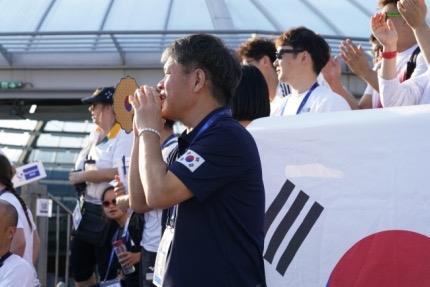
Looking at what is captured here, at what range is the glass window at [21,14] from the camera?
49.0ft

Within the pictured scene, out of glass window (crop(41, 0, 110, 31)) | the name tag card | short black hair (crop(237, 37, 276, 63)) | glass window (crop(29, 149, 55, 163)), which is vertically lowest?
glass window (crop(29, 149, 55, 163))

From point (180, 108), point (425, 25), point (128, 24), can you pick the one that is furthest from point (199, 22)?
point (180, 108)

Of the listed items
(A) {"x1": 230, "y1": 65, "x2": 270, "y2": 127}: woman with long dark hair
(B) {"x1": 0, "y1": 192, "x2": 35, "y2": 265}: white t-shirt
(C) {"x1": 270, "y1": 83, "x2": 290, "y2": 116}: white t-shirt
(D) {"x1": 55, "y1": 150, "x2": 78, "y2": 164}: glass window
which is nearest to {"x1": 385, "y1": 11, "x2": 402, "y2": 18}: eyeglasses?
(A) {"x1": 230, "y1": 65, "x2": 270, "y2": 127}: woman with long dark hair

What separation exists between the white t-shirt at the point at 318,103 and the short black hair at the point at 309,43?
0.19 m

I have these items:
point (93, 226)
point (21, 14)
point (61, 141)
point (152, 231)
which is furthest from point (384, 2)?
point (61, 141)

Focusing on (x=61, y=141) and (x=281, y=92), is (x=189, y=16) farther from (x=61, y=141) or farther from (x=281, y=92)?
(x=281, y=92)

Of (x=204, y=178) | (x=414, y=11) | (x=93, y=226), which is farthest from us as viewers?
(x=93, y=226)

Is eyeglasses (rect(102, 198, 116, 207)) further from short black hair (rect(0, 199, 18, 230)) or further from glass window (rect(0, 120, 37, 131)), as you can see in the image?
glass window (rect(0, 120, 37, 131))

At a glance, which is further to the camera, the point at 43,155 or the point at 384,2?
the point at 43,155

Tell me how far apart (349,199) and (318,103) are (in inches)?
43.6

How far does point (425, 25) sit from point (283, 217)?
49.4 inches

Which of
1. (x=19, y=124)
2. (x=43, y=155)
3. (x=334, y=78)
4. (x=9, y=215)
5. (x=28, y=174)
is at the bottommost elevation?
(x=43, y=155)

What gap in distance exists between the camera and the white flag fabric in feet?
12.4

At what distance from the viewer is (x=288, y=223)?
3.99 meters
